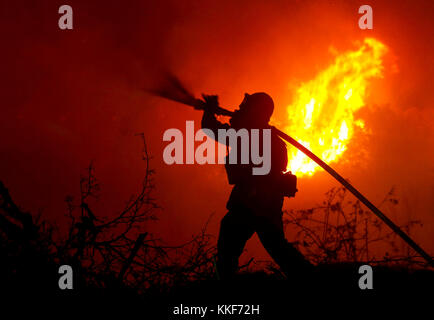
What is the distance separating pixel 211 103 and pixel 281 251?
1.90 m

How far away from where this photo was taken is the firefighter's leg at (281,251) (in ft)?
14.8

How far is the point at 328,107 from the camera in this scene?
9.48 metres

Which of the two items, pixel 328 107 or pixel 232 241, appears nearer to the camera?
pixel 232 241

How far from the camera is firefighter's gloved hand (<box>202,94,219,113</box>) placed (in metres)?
5.21

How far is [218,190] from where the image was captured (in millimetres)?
13000

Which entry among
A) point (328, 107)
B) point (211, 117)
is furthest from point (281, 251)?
point (328, 107)

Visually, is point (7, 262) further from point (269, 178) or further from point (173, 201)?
point (173, 201)

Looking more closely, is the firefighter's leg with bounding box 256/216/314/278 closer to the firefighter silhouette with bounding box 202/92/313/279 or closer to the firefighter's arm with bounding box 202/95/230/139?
the firefighter silhouette with bounding box 202/92/313/279

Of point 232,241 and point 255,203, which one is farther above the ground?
point 255,203

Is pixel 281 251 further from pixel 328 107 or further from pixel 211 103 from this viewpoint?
pixel 328 107

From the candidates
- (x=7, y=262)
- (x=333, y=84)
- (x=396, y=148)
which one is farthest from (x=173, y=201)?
(x=7, y=262)

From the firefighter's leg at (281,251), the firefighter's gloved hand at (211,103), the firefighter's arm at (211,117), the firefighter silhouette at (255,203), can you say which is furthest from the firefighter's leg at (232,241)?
the firefighter's gloved hand at (211,103)

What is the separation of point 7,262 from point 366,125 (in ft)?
33.6

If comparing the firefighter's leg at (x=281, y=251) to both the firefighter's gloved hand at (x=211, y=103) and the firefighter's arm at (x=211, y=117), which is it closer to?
the firefighter's arm at (x=211, y=117)
